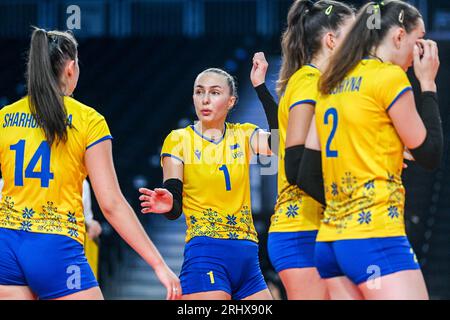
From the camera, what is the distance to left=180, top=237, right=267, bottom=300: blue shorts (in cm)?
477

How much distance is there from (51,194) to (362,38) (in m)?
1.44

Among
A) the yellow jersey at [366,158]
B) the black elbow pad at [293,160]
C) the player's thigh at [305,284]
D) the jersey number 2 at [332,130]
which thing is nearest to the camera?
the yellow jersey at [366,158]

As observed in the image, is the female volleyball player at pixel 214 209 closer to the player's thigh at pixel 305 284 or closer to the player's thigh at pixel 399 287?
the player's thigh at pixel 305 284

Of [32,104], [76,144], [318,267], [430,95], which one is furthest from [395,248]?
[32,104]

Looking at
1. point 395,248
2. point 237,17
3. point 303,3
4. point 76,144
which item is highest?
point 237,17

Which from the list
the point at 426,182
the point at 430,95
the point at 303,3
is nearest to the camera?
the point at 430,95

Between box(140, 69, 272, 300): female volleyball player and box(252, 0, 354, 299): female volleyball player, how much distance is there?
0.74 meters

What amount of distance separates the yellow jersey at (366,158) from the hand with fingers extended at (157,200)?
978 mm

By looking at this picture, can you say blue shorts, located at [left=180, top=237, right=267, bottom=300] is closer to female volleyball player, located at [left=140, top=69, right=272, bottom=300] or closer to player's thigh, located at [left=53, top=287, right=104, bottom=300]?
female volleyball player, located at [left=140, top=69, right=272, bottom=300]

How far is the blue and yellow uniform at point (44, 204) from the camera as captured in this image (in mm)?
3797

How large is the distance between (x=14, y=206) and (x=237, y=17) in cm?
1396

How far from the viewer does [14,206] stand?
12.8 feet

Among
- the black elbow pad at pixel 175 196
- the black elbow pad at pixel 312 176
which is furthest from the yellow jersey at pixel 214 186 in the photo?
the black elbow pad at pixel 312 176
